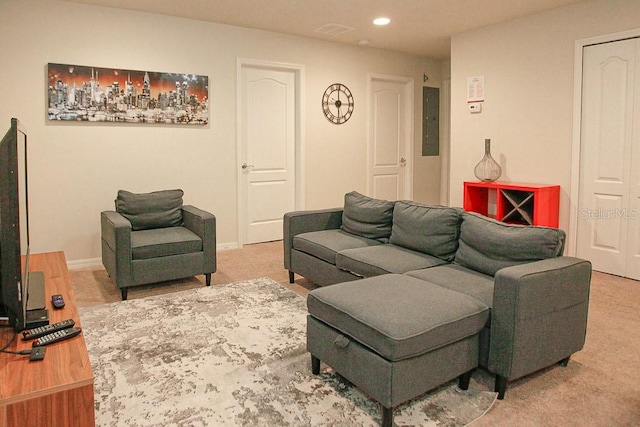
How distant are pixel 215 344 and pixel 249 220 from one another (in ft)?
9.70

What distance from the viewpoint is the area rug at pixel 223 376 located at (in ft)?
6.98

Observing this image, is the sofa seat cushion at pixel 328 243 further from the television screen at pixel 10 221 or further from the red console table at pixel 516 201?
the television screen at pixel 10 221

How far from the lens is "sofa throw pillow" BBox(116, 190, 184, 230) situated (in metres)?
4.25

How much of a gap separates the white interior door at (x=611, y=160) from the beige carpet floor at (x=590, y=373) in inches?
12.0

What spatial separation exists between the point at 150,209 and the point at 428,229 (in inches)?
96.2

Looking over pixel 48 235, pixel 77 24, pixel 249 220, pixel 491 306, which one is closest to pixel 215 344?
pixel 491 306

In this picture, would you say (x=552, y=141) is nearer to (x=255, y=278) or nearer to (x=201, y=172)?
(x=255, y=278)

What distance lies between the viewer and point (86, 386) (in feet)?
4.75

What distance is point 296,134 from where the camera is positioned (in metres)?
6.00

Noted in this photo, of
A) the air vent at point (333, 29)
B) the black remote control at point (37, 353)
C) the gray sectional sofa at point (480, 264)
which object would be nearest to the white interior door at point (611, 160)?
the gray sectional sofa at point (480, 264)

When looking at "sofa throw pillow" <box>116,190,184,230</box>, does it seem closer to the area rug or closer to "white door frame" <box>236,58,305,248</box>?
the area rug

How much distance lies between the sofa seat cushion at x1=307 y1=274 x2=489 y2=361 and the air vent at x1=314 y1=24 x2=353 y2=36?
3700mm

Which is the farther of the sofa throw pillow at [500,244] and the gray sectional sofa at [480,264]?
the sofa throw pillow at [500,244]

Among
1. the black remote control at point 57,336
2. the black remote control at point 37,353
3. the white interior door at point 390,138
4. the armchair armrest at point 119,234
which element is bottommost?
the black remote control at point 37,353
